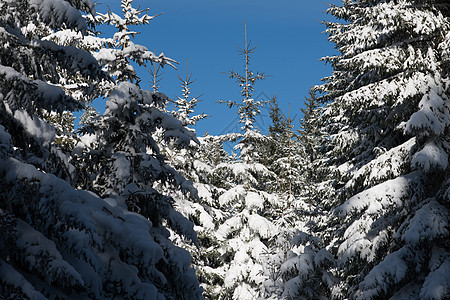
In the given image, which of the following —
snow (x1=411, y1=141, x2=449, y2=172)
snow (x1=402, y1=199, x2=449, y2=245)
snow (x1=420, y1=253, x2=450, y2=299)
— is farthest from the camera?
snow (x1=411, y1=141, x2=449, y2=172)

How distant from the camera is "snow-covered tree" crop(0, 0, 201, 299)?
4625mm

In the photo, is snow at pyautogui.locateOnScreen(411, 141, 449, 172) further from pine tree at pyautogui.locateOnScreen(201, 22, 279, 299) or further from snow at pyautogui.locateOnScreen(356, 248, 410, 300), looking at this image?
pine tree at pyautogui.locateOnScreen(201, 22, 279, 299)

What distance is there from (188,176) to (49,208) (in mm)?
16607

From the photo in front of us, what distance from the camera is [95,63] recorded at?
645 centimetres

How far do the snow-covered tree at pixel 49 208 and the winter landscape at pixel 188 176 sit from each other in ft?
0.06

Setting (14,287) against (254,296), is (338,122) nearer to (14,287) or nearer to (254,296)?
(254,296)

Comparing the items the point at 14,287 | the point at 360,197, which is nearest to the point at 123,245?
the point at 14,287

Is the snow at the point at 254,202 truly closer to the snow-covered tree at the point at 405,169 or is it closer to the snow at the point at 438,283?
the snow-covered tree at the point at 405,169

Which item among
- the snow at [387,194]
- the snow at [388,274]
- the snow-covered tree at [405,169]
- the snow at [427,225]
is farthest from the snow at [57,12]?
the snow at [388,274]

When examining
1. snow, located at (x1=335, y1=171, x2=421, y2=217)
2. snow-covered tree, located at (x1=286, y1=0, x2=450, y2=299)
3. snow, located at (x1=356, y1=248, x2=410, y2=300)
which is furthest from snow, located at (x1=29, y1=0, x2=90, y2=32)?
snow, located at (x1=356, y1=248, x2=410, y2=300)

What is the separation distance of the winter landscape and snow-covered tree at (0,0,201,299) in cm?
2

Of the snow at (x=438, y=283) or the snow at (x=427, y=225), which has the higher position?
the snow at (x=427, y=225)

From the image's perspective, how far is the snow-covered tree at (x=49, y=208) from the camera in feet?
15.2

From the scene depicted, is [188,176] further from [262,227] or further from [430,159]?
[430,159]
